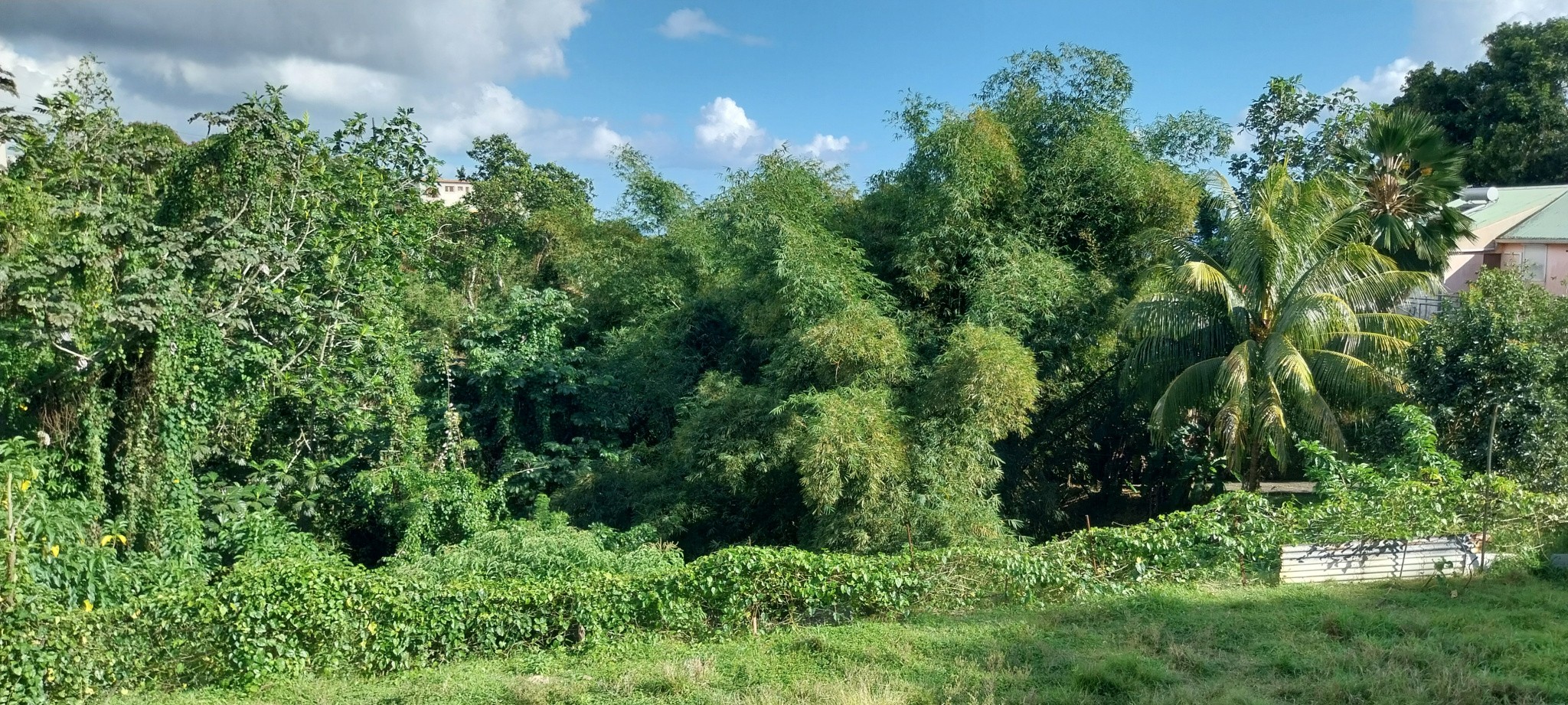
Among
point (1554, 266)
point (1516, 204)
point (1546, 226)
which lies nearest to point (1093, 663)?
point (1554, 266)

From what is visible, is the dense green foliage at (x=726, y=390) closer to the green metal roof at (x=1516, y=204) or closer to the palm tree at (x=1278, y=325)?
the palm tree at (x=1278, y=325)

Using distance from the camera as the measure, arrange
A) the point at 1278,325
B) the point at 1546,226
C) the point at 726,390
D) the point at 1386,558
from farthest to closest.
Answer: the point at 1546,226 < the point at 726,390 < the point at 1278,325 < the point at 1386,558

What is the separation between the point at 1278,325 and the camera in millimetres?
12406

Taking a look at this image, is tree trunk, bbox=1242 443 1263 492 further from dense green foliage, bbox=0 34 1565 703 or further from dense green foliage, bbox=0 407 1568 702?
dense green foliage, bbox=0 407 1568 702

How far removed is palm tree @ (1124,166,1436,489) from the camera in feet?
39.5

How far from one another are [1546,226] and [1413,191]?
6289 mm

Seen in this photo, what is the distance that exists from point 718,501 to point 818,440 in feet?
9.55

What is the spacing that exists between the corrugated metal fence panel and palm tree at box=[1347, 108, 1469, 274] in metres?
6.23

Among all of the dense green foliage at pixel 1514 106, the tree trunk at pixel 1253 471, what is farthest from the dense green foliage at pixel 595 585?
the dense green foliage at pixel 1514 106

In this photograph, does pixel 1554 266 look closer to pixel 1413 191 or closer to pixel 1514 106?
pixel 1413 191

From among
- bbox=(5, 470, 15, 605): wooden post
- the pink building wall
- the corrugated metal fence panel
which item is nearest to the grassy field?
the corrugated metal fence panel

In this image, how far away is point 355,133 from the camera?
12938mm

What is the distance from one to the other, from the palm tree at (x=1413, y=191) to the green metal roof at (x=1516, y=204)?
18.4 ft

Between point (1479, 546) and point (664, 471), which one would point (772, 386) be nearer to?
point (664, 471)
